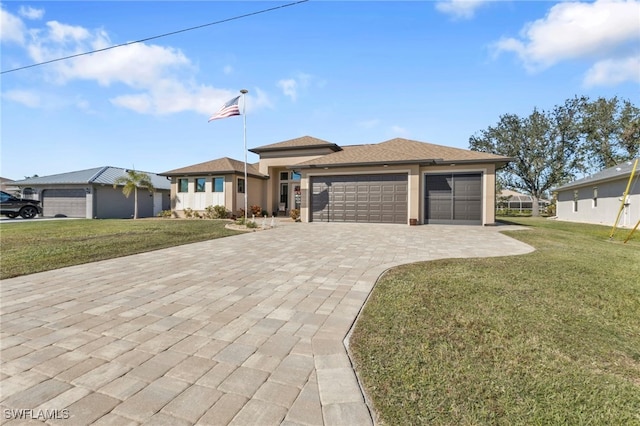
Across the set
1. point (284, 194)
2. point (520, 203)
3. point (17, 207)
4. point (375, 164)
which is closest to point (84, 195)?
point (17, 207)

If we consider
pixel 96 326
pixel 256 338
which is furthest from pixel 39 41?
pixel 256 338

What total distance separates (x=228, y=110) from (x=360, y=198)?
8344 millimetres

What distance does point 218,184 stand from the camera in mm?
19703

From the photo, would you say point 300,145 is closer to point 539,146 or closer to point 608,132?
point 539,146

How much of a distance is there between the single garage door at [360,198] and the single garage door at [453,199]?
1410mm

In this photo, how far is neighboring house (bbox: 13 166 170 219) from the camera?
68.0ft

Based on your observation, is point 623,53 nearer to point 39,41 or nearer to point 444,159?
point 444,159

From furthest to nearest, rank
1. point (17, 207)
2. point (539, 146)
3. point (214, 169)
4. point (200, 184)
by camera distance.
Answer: point (539, 146)
point (200, 184)
point (214, 169)
point (17, 207)

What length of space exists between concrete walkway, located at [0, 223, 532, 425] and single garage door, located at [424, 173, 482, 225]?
1047 cm

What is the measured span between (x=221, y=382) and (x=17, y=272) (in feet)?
19.0

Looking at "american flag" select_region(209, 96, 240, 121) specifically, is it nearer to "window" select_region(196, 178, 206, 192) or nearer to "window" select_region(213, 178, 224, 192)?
"window" select_region(213, 178, 224, 192)

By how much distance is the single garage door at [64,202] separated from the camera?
828 inches

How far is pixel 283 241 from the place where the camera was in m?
9.34

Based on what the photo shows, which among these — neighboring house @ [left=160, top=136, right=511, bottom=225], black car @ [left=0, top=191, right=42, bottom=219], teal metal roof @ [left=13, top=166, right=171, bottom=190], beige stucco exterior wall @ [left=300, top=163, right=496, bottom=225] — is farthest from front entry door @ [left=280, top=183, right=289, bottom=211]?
black car @ [left=0, top=191, right=42, bottom=219]
